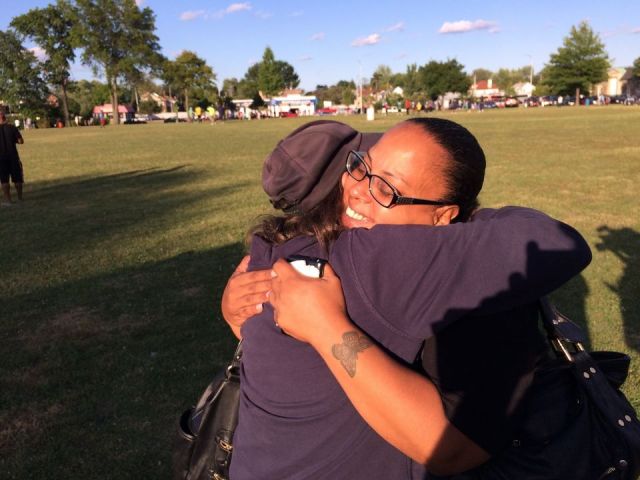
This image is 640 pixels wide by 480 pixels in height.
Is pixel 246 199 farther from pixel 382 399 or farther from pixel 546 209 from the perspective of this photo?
pixel 382 399

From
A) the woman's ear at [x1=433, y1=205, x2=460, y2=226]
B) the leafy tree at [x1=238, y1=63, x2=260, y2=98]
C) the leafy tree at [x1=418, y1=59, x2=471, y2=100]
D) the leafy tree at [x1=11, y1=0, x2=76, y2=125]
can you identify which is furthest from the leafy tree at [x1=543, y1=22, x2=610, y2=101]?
the woman's ear at [x1=433, y1=205, x2=460, y2=226]

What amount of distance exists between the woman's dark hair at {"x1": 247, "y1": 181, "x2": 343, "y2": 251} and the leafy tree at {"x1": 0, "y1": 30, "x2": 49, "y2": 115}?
9479cm

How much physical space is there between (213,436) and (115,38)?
95.1 meters

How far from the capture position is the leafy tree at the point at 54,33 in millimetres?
84875

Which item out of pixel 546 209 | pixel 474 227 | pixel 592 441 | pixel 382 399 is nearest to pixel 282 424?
pixel 382 399

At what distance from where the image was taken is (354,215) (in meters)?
1.77

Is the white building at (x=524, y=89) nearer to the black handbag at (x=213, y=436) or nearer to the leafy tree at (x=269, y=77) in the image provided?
the leafy tree at (x=269, y=77)

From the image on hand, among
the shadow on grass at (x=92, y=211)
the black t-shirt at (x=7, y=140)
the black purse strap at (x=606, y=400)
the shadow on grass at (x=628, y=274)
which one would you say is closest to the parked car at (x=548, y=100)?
the shadow on grass at (x=92, y=211)

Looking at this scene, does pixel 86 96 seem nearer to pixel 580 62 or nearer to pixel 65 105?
pixel 65 105

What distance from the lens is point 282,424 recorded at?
1504 mm

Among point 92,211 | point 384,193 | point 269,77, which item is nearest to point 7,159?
point 92,211

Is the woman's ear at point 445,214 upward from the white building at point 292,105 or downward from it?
upward

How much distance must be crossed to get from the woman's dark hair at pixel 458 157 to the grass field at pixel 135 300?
290cm

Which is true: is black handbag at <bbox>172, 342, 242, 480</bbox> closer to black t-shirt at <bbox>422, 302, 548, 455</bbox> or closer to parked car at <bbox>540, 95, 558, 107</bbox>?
black t-shirt at <bbox>422, 302, 548, 455</bbox>
